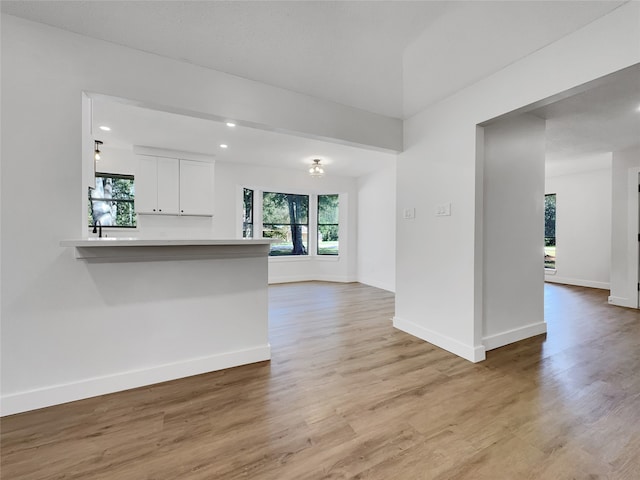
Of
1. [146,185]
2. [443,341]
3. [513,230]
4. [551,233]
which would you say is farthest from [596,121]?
[146,185]

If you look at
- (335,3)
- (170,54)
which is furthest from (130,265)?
(335,3)

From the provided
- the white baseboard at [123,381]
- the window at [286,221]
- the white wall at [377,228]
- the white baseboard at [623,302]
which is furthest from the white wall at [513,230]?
the window at [286,221]

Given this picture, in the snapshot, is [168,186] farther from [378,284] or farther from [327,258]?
[378,284]

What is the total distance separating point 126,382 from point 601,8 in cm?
380

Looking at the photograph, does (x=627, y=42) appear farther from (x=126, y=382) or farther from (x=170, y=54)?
(x=126, y=382)

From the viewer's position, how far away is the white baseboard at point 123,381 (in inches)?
67.5

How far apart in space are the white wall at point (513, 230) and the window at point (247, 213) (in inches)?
180

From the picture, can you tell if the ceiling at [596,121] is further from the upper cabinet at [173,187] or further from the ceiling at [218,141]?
the upper cabinet at [173,187]

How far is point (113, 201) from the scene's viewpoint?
466cm

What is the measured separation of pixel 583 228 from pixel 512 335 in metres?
4.85

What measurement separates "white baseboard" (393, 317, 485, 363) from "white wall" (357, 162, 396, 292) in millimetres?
2302

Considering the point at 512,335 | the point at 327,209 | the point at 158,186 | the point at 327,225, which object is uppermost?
the point at 158,186

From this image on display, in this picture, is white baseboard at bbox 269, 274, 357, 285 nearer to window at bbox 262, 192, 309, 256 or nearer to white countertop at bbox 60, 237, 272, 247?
window at bbox 262, 192, 309, 256

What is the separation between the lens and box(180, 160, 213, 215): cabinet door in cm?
468
